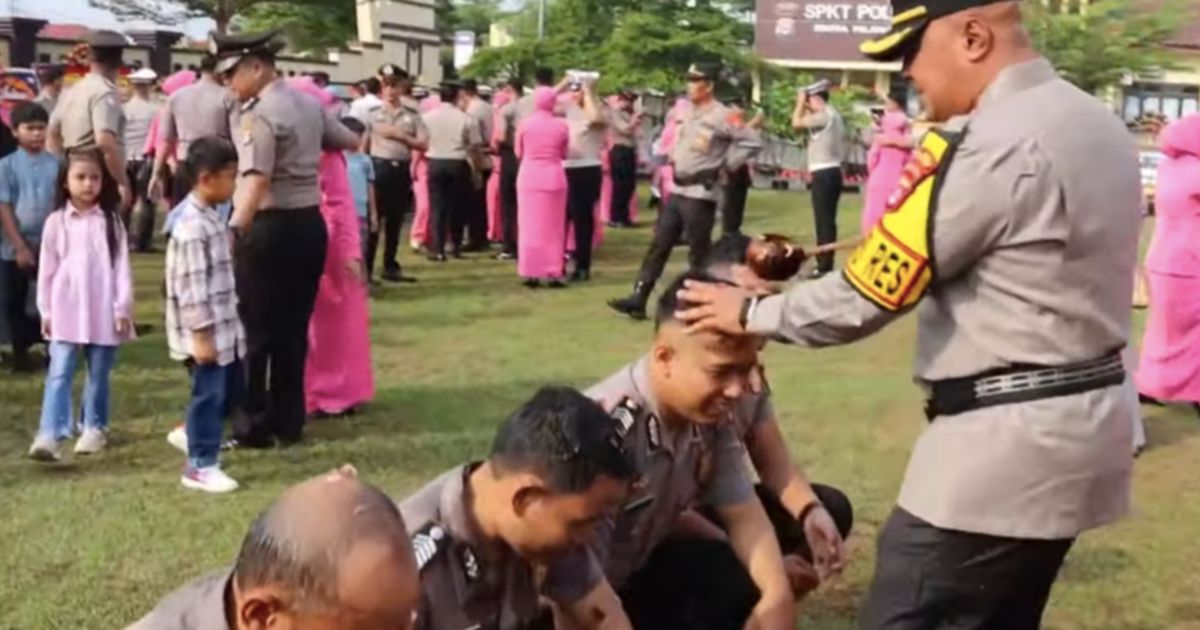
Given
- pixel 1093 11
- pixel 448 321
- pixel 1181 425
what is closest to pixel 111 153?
pixel 448 321

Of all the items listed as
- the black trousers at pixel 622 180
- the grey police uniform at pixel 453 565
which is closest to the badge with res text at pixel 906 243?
the grey police uniform at pixel 453 565

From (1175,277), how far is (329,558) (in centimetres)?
654

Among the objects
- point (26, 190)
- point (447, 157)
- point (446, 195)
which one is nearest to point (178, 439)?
point (26, 190)

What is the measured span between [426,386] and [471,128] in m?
5.72

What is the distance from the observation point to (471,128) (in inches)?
529

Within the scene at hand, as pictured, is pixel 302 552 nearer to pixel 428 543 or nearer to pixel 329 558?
pixel 329 558

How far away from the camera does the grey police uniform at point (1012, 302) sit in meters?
2.87

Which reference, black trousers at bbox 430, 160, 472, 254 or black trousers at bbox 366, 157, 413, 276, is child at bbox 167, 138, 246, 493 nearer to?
black trousers at bbox 366, 157, 413, 276

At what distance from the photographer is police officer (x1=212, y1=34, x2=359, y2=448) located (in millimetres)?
6133

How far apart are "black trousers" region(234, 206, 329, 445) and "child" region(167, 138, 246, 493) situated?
41 centimetres

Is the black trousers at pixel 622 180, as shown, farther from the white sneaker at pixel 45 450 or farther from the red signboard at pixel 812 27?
the red signboard at pixel 812 27

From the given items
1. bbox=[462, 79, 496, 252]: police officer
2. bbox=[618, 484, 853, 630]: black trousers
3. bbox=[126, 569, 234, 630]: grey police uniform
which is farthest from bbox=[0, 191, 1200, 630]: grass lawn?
bbox=[462, 79, 496, 252]: police officer

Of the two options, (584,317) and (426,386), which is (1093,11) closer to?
Answer: (584,317)

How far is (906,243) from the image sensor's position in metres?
2.90
